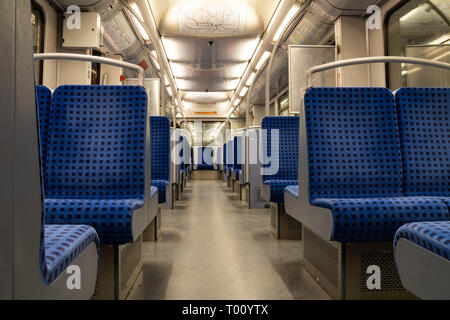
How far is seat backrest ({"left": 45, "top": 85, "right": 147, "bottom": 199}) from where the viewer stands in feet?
5.74

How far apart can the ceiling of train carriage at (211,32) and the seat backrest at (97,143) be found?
4.45 m

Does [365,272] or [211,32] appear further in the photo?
[211,32]

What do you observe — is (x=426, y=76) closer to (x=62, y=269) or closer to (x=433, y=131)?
(x=433, y=131)

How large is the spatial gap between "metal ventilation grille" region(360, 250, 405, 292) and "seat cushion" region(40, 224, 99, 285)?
1.33m

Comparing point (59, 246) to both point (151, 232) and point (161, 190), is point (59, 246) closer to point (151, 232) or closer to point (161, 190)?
point (161, 190)

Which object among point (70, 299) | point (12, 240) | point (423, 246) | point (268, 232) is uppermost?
point (12, 240)

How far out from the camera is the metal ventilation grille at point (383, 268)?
165cm

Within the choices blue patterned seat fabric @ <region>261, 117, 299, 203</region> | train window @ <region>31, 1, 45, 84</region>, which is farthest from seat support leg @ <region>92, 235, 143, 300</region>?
train window @ <region>31, 1, 45, 84</region>

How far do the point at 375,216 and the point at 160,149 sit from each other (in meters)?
2.52

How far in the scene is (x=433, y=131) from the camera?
194 centimetres

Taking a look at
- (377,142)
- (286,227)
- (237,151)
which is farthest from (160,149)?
(237,151)

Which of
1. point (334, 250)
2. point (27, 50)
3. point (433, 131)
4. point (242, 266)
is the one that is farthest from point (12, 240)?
point (433, 131)

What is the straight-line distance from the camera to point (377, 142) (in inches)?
75.0
